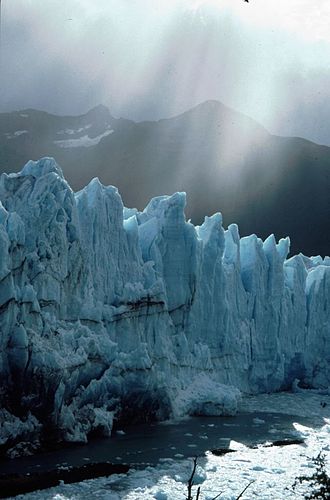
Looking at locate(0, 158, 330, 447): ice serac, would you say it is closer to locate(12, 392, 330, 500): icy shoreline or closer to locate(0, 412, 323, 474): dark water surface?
locate(0, 412, 323, 474): dark water surface

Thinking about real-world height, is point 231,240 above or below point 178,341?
above

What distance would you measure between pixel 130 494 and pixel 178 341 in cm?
979

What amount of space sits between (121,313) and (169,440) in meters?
4.20

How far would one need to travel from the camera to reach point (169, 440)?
1798 cm

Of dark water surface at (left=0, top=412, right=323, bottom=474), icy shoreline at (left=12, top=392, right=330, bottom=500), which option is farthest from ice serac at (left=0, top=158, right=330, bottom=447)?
icy shoreline at (left=12, top=392, right=330, bottom=500)

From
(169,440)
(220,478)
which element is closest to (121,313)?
(169,440)

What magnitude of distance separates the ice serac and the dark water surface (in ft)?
2.04

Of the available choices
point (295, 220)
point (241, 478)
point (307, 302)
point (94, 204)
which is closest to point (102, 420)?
point (241, 478)

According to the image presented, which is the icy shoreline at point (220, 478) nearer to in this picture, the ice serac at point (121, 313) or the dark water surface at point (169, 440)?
the dark water surface at point (169, 440)

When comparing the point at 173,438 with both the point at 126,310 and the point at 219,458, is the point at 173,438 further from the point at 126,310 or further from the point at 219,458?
the point at 126,310

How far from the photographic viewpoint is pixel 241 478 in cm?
1503

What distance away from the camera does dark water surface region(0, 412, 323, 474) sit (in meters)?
15.3

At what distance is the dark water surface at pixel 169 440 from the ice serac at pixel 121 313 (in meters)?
→ 0.62

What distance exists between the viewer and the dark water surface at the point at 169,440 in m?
15.3
